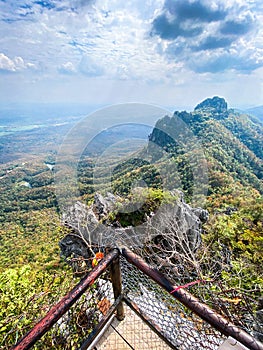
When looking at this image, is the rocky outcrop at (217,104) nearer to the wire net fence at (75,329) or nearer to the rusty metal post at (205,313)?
the wire net fence at (75,329)

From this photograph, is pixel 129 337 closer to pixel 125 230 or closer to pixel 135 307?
pixel 135 307

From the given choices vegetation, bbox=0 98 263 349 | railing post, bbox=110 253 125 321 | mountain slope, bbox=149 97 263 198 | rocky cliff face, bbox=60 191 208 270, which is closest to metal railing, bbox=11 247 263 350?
railing post, bbox=110 253 125 321

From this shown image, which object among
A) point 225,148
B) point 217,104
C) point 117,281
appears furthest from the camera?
point 217,104

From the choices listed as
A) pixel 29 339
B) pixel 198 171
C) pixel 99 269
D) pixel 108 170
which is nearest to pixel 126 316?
pixel 99 269

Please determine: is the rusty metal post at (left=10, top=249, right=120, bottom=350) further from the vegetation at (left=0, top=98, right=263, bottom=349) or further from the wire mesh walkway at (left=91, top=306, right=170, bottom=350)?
the vegetation at (left=0, top=98, right=263, bottom=349)

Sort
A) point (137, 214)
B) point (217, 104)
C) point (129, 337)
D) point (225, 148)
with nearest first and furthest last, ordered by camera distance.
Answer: point (129, 337) → point (137, 214) → point (225, 148) → point (217, 104)

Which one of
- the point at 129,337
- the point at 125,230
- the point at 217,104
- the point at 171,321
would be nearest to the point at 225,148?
the point at 125,230
